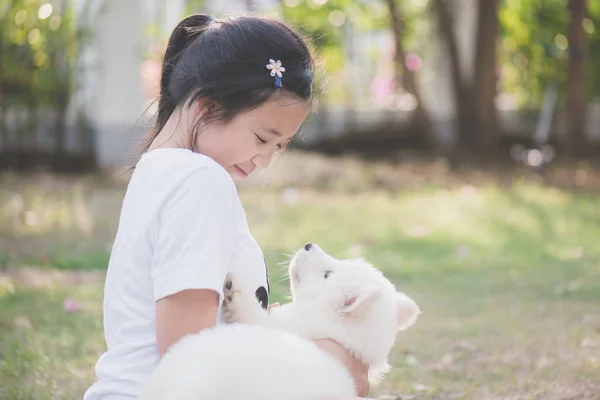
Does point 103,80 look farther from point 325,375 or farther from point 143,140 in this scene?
point 325,375

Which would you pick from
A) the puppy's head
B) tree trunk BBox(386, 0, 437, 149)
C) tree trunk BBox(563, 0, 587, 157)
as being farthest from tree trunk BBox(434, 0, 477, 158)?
the puppy's head

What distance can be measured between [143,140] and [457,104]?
950cm

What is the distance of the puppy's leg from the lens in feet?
6.96

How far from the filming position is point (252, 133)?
2133 millimetres

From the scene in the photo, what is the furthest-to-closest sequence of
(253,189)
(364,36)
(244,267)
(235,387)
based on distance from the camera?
(364,36) < (253,189) < (244,267) < (235,387)

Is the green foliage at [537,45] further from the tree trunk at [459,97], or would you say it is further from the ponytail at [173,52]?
the ponytail at [173,52]

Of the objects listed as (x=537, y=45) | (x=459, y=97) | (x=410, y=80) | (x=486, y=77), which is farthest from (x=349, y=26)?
(x=537, y=45)

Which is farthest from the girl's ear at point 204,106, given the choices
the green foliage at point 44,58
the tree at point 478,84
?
the tree at point 478,84

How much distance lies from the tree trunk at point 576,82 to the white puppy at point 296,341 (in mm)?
8911

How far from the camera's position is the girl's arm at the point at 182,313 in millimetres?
1845

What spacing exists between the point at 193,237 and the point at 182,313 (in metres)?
0.17

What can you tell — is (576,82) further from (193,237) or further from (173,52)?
(193,237)

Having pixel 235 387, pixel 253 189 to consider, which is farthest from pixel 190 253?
pixel 253 189

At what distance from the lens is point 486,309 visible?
4.79 metres
